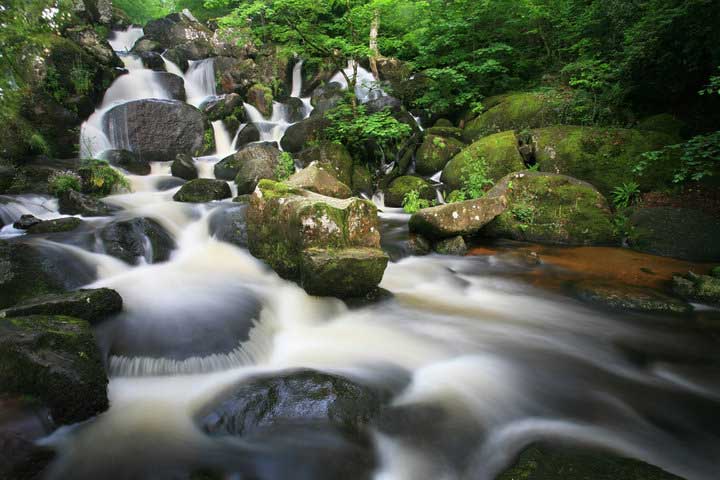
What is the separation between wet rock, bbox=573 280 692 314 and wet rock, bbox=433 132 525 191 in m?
4.39

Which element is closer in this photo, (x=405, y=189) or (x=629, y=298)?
(x=629, y=298)

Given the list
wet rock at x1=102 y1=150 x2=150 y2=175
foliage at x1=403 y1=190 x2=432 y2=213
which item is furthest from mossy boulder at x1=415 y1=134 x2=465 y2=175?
wet rock at x1=102 y1=150 x2=150 y2=175

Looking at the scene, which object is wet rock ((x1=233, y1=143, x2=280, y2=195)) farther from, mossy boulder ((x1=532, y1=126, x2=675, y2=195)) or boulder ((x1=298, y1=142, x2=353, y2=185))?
mossy boulder ((x1=532, y1=126, x2=675, y2=195))

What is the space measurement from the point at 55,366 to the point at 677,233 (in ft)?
27.2

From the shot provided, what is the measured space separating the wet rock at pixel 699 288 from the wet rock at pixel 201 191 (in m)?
8.78

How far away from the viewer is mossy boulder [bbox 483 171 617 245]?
22.5 ft

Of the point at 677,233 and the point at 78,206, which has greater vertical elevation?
the point at 78,206

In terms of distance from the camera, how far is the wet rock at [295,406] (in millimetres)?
2568

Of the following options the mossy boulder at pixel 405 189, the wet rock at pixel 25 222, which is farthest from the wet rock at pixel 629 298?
the wet rock at pixel 25 222

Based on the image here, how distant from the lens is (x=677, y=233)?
6133 mm

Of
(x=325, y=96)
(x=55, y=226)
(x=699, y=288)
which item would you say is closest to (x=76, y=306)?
(x=55, y=226)

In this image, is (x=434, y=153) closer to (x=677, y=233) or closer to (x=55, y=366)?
(x=677, y=233)

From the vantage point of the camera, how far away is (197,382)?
123 inches

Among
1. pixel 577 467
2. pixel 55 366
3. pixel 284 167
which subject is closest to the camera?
pixel 577 467
